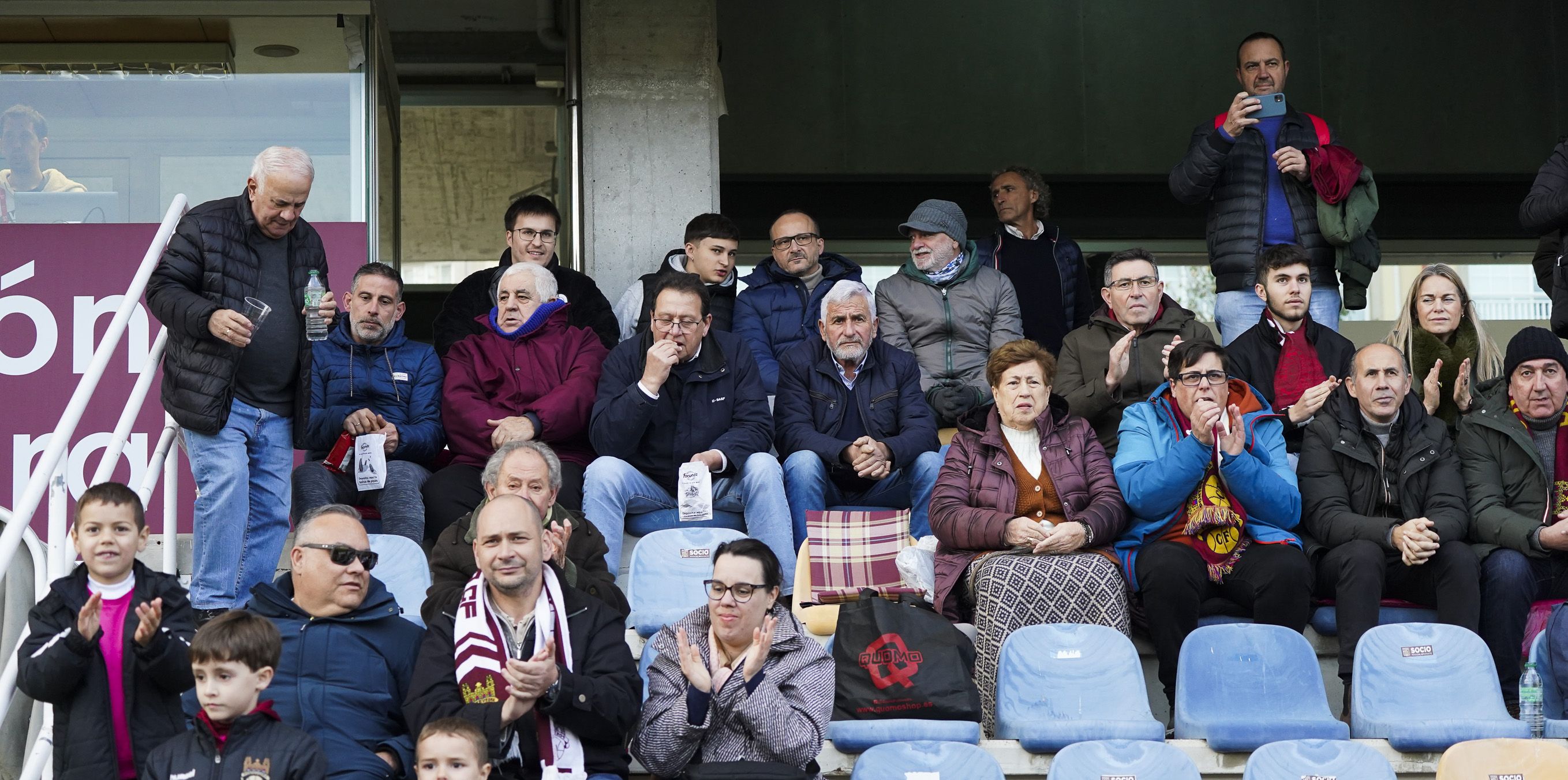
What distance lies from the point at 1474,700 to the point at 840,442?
219cm

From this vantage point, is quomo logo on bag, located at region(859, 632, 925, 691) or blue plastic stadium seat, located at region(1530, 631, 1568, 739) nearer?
quomo logo on bag, located at region(859, 632, 925, 691)

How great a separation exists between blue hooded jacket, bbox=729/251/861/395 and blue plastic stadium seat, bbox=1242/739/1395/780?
273cm

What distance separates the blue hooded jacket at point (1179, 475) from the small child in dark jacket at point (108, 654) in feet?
9.28

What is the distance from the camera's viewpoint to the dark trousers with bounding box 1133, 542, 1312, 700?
5.19m

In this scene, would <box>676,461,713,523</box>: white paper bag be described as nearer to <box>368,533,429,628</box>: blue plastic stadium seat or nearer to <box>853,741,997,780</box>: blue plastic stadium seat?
<box>368,533,429,628</box>: blue plastic stadium seat

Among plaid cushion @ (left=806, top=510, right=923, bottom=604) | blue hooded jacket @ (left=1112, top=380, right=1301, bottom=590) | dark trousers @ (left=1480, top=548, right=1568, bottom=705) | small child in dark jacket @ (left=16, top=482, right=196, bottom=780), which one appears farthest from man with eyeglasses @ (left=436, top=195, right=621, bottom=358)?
dark trousers @ (left=1480, top=548, right=1568, bottom=705)

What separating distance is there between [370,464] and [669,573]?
1120mm

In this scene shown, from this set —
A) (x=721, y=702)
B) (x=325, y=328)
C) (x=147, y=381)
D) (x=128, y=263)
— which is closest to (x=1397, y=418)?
(x=721, y=702)

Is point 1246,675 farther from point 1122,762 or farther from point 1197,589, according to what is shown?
point 1122,762

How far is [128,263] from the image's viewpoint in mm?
6941

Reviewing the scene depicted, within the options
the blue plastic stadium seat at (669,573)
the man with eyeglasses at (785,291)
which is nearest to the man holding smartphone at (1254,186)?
the man with eyeglasses at (785,291)

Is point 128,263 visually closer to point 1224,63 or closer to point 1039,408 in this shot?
point 1039,408

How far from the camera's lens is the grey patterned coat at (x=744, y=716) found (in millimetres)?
4152

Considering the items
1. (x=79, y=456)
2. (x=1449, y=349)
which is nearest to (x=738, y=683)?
(x=1449, y=349)
